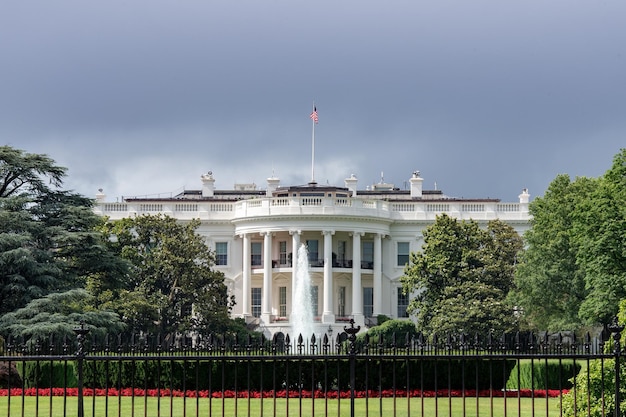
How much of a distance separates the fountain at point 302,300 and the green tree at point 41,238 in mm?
26113

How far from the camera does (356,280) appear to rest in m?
81.8

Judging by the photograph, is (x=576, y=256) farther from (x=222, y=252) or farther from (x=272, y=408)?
(x=222, y=252)

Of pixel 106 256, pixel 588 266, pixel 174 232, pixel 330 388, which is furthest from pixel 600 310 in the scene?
pixel 174 232

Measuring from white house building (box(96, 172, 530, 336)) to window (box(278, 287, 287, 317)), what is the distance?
0.06 meters

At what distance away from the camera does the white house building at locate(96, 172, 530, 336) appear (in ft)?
267

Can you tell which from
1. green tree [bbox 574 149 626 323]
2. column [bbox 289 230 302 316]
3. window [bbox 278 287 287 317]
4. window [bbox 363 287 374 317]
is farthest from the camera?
window [bbox 363 287 374 317]

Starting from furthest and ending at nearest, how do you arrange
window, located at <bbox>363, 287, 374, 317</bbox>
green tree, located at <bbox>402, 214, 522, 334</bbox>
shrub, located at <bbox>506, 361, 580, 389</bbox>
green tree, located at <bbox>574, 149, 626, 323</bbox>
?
window, located at <bbox>363, 287, 374, 317</bbox> < green tree, located at <bbox>402, 214, 522, 334</bbox> < green tree, located at <bbox>574, 149, 626, 323</bbox> < shrub, located at <bbox>506, 361, 580, 389</bbox>

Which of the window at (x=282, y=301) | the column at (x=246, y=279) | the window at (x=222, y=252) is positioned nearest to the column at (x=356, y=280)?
the window at (x=282, y=301)

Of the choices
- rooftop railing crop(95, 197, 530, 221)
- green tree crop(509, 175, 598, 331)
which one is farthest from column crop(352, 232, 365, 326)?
green tree crop(509, 175, 598, 331)

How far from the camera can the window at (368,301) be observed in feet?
274

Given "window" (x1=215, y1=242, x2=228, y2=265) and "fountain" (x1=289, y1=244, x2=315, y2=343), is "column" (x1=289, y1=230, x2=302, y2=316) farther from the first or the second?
"window" (x1=215, y1=242, x2=228, y2=265)

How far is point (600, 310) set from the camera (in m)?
48.3

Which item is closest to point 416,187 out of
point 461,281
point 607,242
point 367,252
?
point 367,252

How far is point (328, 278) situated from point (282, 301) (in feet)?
13.8
